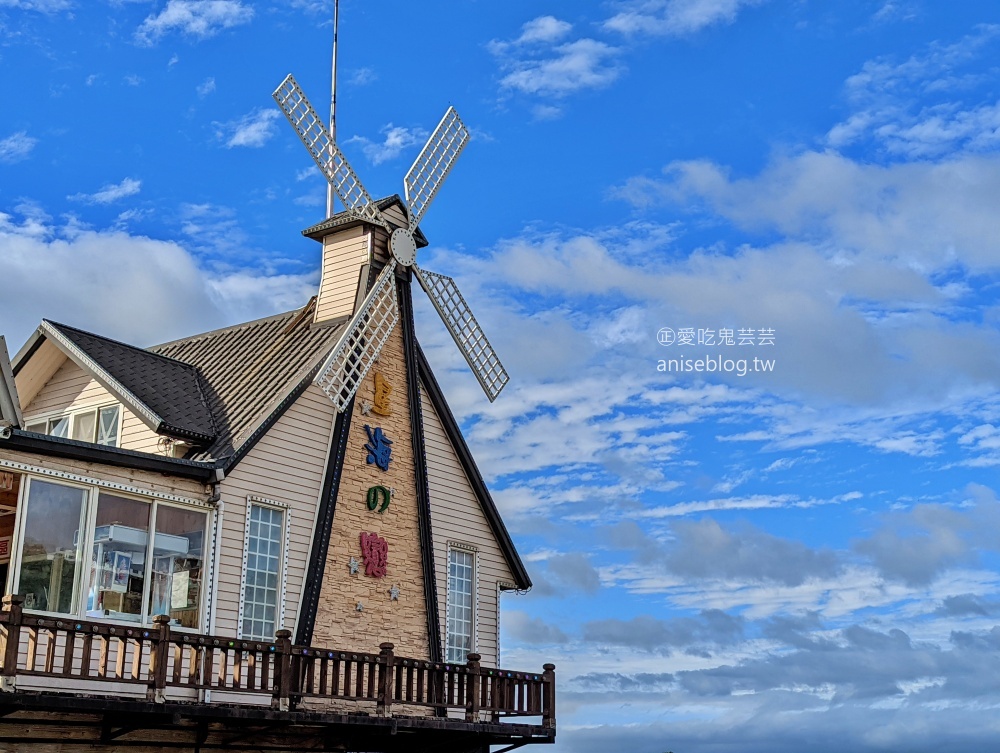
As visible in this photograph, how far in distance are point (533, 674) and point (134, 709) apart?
799 cm

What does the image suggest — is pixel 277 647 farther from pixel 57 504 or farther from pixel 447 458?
pixel 447 458

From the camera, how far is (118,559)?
17188 millimetres

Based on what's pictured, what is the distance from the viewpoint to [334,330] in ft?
72.2

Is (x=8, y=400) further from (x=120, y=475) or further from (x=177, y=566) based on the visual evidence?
(x=177, y=566)

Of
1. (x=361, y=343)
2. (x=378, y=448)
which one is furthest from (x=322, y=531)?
(x=361, y=343)

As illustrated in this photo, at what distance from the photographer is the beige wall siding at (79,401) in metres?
19.7

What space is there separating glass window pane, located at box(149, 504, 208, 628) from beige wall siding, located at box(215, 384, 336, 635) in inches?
14.5

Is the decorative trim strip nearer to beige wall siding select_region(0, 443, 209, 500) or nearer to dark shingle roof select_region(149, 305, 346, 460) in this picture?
beige wall siding select_region(0, 443, 209, 500)

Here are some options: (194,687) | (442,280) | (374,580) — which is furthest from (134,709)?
(442,280)

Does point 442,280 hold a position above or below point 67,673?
above

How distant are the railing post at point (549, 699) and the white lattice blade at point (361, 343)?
236 inches

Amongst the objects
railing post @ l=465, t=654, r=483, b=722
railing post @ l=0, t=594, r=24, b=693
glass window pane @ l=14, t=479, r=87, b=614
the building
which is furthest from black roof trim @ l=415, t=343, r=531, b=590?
railing post @ l=0, t=594, r=24, b=693

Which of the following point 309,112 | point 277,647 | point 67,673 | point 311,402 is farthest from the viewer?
point 309,112

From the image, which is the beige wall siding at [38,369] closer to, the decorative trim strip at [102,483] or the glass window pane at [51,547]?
the decorative trim strip at [102,483]
